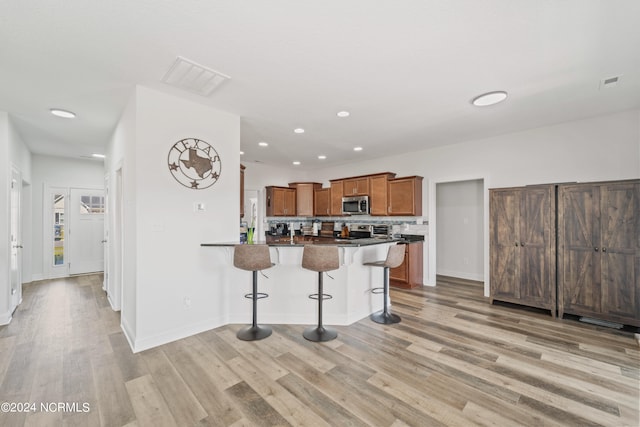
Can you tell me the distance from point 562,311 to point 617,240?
1047 mm

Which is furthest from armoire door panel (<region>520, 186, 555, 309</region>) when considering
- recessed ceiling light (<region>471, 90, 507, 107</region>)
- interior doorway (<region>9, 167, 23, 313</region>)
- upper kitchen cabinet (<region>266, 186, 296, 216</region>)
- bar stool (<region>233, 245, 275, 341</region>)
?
interior doorway (<region>9, 167, 23, 313</region>)

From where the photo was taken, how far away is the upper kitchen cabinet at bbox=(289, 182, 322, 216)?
7164mm

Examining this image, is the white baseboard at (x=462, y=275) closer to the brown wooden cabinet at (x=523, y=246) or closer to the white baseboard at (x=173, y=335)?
the brown wooden cabinet at (x=523, y=246)

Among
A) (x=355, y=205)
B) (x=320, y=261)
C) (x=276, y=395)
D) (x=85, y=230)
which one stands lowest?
(x=276, y=395)

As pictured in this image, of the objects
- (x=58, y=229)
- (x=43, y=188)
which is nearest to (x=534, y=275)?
(x=58, y=229)

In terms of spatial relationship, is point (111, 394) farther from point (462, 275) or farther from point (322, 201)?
point (462, 275)

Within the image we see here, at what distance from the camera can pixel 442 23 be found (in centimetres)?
189

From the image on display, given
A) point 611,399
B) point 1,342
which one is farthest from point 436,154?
point 1,342

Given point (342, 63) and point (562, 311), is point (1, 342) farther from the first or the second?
point (562, 311)

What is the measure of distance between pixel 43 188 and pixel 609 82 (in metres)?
8.92

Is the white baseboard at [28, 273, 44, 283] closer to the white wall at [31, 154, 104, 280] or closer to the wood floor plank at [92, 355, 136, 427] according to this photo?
the white wall at [31, 154, 104, 280]

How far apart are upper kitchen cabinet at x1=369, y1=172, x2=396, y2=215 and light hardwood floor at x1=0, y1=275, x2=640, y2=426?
2677 millimetres

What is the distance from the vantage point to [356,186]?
6.29m

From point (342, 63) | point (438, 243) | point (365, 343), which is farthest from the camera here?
point (438, 243)
